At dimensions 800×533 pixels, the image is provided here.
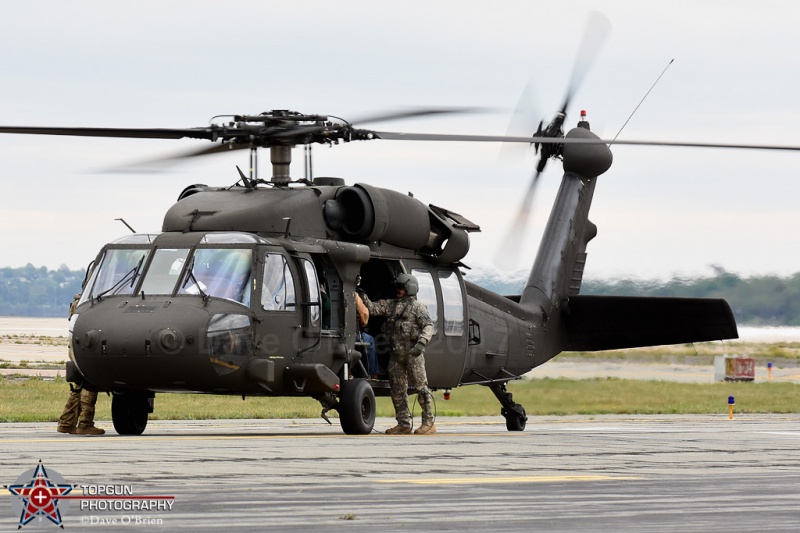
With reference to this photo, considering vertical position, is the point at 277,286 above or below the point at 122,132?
below

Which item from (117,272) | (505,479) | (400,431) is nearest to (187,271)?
(117,272)

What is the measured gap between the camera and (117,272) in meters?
15.9

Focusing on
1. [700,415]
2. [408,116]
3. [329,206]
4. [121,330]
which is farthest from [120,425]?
[700,415]

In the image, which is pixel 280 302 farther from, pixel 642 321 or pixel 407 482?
pixel 642 321

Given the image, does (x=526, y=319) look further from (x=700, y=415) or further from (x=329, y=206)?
(x=700, y=415)

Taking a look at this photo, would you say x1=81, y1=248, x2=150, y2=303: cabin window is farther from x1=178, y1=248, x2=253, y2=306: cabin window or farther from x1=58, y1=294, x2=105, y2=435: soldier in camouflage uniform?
x1=58, y1=294, x2=105, y2=435: soldier in camouflage uniform

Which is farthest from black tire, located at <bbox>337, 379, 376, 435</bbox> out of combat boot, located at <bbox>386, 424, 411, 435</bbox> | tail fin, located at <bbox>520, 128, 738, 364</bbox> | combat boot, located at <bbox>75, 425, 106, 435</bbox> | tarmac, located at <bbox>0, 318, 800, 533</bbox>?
tail fin, located at <bbox>520, 128, 738, 364</bbox>

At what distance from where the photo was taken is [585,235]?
23.0 metres

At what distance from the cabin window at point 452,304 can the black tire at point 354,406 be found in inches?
97.3

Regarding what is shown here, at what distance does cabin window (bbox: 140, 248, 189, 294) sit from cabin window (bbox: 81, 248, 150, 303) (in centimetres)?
16

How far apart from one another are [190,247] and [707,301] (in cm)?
841

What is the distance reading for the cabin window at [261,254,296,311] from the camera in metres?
15.7

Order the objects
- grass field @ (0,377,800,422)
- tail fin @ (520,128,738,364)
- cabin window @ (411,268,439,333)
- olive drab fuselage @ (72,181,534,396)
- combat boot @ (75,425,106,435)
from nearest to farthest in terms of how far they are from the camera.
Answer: olive drab fuselage @ (72,181,534,396), combat boot @ (75,425,106,435), cabin window @ (411,268,439,333), tail fin @ (520,128,738,364), grass field @ (0,377,800,422)

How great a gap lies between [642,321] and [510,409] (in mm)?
2424
